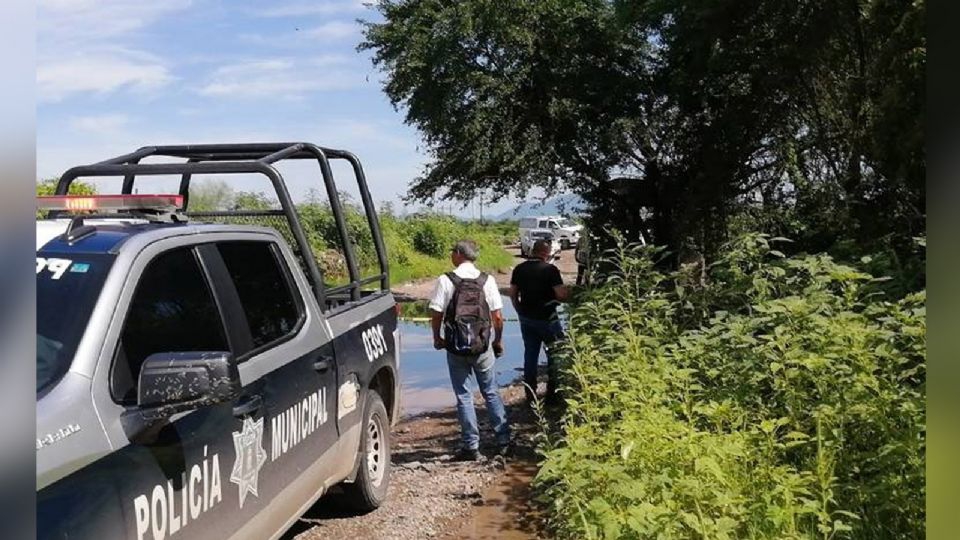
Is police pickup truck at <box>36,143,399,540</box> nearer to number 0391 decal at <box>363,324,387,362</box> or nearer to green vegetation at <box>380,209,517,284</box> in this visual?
number 0391 decal at <box>363,324,387,362</box>

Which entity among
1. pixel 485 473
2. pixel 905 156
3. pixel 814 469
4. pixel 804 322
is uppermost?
pixel 905 156

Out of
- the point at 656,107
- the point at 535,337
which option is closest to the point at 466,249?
the point at 535,337

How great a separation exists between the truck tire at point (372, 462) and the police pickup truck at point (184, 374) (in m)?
0.02

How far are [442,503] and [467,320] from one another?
155cm

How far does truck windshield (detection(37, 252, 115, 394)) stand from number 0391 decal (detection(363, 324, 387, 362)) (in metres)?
2.54

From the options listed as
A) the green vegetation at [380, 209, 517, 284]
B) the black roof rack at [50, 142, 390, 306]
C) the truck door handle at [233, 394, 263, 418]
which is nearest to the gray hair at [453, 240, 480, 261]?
the black roof rack at [50, 142, 390, 306]

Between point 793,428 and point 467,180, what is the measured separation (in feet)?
44.6

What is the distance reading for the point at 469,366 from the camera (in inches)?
277

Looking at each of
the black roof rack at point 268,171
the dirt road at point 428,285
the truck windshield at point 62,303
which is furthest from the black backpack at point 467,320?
the dirt road at point 428,285

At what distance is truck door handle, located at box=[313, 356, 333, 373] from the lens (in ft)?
14.7

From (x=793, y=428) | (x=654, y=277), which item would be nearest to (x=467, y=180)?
(x=654, y=277)
